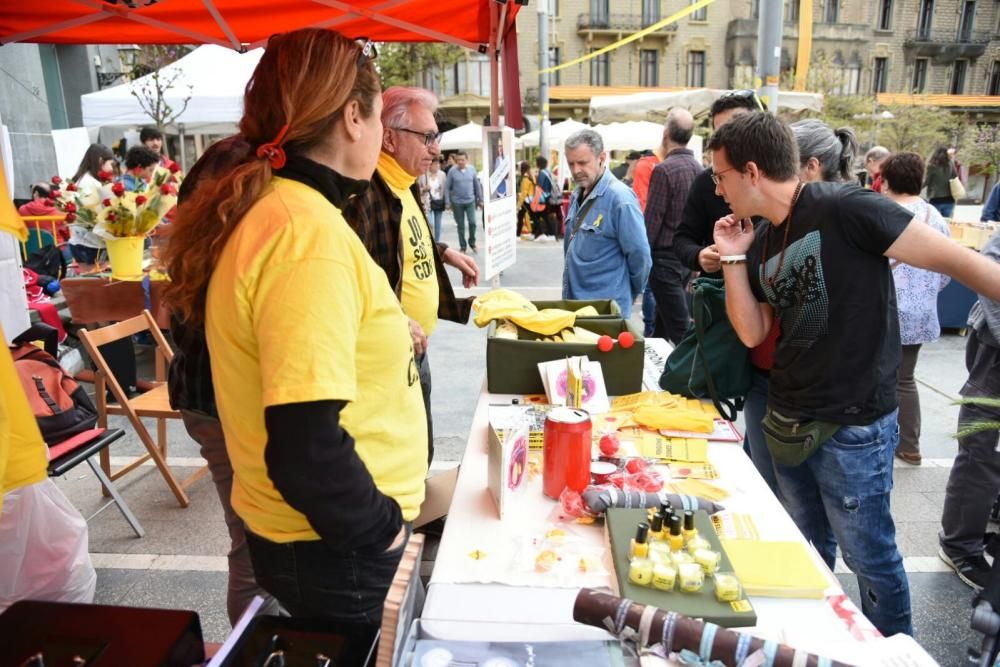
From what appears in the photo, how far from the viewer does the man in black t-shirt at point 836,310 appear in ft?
5.35

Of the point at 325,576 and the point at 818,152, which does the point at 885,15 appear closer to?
the point at 818,152

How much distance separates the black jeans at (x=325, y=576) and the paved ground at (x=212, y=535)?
1236 mm

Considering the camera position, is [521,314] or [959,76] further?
[959,76]

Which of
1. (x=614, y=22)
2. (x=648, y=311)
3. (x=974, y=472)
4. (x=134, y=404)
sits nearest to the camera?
(x=974, y=472)

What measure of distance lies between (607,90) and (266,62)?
31.9m

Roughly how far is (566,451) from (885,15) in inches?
1555

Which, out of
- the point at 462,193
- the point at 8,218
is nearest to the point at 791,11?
the point at 462,193

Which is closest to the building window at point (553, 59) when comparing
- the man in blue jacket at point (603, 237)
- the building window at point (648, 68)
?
the building window at point (648, 68)

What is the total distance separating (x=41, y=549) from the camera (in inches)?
82.7

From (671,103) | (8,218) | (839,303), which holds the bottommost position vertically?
(839,303)

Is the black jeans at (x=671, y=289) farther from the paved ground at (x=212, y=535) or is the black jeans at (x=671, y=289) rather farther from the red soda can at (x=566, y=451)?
the red soda can at (x=566, y=451)

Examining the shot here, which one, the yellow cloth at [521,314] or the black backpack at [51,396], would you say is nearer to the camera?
the yellow cloth at [521,314]

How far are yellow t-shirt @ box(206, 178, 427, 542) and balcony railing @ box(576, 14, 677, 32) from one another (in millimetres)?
33823

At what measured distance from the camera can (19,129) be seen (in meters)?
7.55
